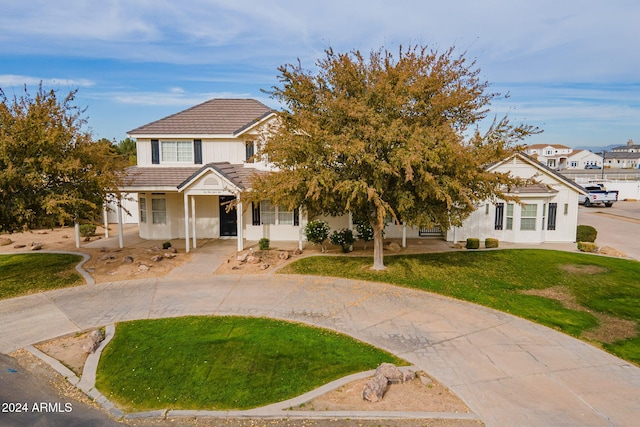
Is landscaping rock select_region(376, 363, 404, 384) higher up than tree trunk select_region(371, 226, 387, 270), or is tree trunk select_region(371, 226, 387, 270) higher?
tree trunk select_region(371, 226, 387, 270)

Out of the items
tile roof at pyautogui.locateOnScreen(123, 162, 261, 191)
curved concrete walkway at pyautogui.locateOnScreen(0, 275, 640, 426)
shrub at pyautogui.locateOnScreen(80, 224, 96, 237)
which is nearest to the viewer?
curved concrete walkway at pyautogui.locateOnScreen(0, 275, 640, 426)

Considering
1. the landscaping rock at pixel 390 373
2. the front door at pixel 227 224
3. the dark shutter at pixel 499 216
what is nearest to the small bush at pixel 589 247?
the dark shutter at pixel 499 216

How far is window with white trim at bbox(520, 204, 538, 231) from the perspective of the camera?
70.6 ft

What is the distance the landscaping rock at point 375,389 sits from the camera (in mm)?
7527

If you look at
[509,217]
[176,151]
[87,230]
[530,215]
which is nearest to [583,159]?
[530,215]

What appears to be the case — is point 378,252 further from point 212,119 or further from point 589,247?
point 212,119

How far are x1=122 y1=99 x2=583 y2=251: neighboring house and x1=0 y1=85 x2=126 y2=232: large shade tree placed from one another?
263 inches

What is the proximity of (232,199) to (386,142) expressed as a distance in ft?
36.8

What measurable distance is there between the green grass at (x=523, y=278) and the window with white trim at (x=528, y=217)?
7.87 feet

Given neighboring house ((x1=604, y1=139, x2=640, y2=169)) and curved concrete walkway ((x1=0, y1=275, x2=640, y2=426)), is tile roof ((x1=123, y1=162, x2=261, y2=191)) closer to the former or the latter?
curved concrete walkway ((x1=0, y1=275, x2=640, y2=426))

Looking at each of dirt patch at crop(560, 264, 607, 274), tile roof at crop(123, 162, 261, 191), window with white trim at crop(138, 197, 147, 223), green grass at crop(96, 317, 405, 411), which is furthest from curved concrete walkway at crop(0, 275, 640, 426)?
window with white trim at crop(138, 197, 147, 223)

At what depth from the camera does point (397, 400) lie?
25.0 ft

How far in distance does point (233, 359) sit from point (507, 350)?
6.46m

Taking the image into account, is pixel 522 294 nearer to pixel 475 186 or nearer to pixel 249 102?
pixel 475 186
